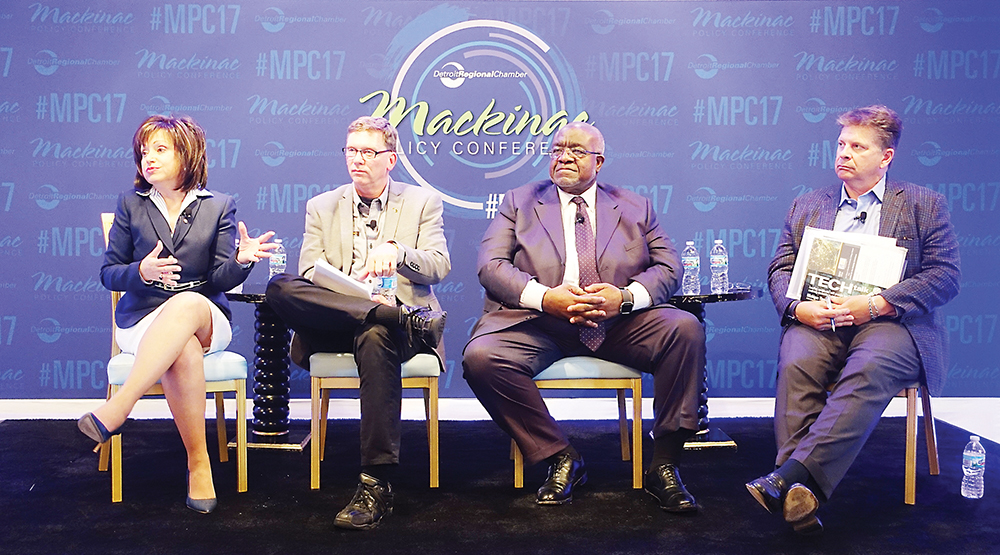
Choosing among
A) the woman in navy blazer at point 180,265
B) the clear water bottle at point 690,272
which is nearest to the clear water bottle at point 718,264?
the clear water bottle at point 690,272

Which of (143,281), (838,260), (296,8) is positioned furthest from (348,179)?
(838,260)

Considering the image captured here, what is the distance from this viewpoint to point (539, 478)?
3270 mm

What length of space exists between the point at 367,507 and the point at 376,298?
76 centimetres

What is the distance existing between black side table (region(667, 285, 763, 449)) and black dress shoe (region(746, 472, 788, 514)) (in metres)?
0.86

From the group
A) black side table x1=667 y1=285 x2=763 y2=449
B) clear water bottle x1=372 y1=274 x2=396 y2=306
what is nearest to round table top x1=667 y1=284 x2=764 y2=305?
black side table x1=667 y1=285 x2=763 y2=449

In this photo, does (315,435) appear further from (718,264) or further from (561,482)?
(718,264)

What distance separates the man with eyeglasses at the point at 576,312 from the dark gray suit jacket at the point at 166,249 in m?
1.00

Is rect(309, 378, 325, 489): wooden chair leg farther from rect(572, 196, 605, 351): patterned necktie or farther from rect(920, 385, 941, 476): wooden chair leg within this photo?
rect(920, 385, 941, 476): wooden chair leg

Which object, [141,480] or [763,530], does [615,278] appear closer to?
[763,530]

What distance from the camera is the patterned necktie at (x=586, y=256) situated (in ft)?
10.3

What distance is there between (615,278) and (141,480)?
202 centimetres

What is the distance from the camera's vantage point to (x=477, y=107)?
444 centimetres

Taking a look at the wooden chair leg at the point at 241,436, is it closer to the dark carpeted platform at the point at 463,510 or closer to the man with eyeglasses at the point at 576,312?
the dark carpeted platform at the point at 463,510

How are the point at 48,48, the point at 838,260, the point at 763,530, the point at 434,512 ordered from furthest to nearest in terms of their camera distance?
the point at 48,48 → the point at 838,260 → the point at 434,512 → the point at 763,530
